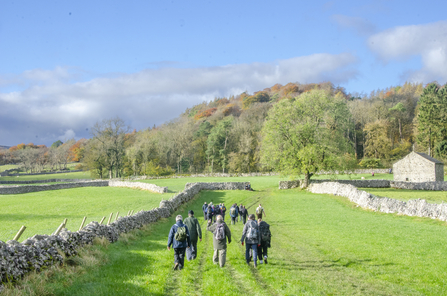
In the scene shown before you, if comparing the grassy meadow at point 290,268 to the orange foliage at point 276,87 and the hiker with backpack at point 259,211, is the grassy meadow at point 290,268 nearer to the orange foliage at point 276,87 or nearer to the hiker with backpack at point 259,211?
the hiker with backpack at point 259,211

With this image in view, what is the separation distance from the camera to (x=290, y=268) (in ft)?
39.1

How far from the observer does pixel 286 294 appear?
9.03 metres

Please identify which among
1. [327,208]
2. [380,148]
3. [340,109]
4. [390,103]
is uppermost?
[390,103]

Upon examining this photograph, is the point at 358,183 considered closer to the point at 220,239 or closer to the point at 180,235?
the point at 220,239

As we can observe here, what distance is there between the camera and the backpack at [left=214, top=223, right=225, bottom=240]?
11.7 m

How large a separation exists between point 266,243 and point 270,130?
37829 millimetres

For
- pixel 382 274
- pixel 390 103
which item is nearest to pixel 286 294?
pixel 382 274

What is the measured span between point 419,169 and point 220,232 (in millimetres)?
53864

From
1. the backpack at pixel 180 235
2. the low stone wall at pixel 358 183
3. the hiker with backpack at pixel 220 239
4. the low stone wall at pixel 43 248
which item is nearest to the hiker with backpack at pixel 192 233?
the hiker with backpack at pixel 220 239

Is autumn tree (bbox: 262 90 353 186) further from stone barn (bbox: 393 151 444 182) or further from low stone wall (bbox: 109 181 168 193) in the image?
low stone wall (bbox: 109 181 168 193)

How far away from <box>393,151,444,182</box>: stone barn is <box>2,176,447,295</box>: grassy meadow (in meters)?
37.1

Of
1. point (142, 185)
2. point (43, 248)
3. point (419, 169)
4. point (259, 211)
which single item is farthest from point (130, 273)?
point (419, 169)

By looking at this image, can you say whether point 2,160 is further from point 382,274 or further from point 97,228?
point 382,274

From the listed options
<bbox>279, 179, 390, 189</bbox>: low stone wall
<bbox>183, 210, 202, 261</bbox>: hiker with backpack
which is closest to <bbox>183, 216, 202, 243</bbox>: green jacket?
<bbox>183, 210, 202, 261</bbox>: hiker with backpack
